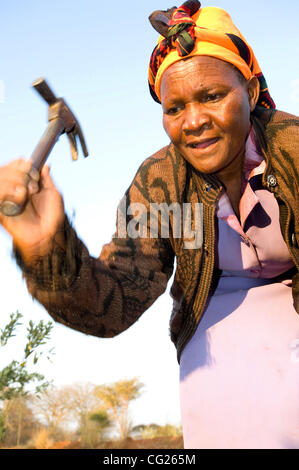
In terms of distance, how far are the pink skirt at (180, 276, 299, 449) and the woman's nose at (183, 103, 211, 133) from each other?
0.91 meters

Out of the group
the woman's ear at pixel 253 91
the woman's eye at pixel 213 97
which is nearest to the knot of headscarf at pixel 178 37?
the woman's eye at pixel 213 97

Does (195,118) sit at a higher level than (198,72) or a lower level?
lower

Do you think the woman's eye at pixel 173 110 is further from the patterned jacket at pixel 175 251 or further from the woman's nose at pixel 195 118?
the patterned jacket at pixel 175 251

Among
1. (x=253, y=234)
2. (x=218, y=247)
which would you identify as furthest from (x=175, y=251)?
(x=253, y=234)

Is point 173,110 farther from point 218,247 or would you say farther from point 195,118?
point 218,247

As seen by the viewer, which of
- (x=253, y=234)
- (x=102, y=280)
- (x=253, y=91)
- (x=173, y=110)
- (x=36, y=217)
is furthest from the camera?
(x=253, y=91)

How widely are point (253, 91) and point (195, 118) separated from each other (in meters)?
0.58

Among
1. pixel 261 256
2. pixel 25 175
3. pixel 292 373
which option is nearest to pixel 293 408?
pixel 292 373

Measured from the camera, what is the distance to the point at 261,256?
9.57 feet

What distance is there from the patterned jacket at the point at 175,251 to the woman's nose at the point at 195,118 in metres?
0.35

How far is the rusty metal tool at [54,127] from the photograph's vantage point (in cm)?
219

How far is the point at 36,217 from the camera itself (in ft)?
6.69

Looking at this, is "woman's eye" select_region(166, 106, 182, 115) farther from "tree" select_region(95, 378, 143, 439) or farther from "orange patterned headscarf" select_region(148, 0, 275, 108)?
"tree" select_region(95, 378, 143, 439)
